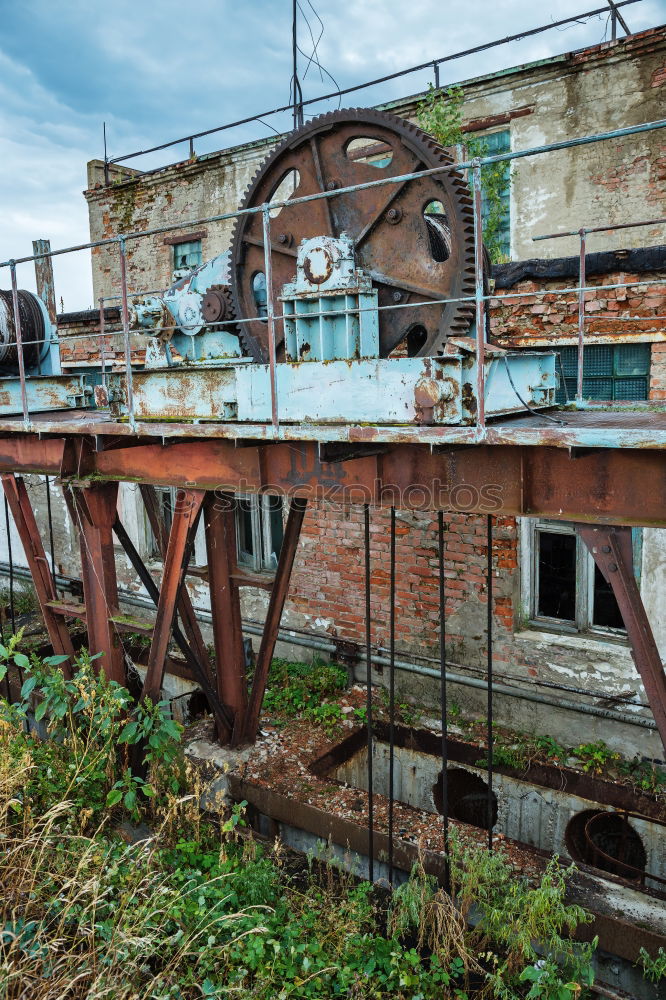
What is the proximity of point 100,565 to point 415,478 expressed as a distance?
2.80 m

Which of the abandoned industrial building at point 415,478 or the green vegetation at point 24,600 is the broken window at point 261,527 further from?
the green vegetation at point 24,600

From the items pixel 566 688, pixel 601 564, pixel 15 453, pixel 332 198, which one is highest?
pixel 332 198

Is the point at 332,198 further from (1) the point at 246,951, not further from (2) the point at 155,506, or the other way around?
(1) the point at 246,951

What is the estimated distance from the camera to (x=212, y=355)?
5.31 m

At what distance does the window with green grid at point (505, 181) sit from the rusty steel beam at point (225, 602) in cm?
686

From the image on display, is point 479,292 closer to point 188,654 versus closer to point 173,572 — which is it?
point 173,572

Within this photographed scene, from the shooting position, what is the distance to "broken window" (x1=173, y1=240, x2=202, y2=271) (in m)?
13.5

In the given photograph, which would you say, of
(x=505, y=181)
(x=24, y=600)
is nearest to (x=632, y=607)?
(x=505, y=181)

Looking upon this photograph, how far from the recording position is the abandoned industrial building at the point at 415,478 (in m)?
3.64

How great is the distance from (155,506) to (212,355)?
2.19 meters

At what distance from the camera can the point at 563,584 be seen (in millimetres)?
6715

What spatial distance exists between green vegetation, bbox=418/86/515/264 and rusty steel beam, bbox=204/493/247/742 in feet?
21.0

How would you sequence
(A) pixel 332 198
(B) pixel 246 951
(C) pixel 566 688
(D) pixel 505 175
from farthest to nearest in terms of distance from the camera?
(D) pixel 505 175 → (C) pixel 566 688 → (A) pixel 332 198 → (B) pixel 246 951

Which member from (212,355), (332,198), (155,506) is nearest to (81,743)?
(155,506)
